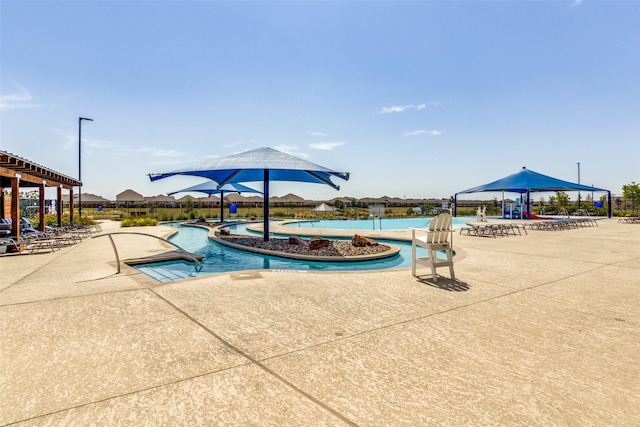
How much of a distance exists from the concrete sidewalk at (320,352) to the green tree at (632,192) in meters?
33.6

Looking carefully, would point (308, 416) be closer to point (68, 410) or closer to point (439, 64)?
point (68, 410)

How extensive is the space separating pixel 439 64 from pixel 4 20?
1460 cm

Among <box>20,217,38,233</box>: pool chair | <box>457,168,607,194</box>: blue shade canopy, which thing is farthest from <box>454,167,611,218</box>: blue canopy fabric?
<box>20,217,38,233</box>: pool chair

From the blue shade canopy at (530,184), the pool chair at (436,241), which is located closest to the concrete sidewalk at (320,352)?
the pool chair at (436,241)

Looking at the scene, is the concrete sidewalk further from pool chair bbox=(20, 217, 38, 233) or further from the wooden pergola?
pool chair bbox=(20, 217, 38, 233)

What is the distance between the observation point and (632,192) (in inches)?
1126

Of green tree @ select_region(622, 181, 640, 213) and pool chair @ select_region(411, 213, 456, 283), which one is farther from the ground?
green tree @ select_region(622, 181, 640, 213)

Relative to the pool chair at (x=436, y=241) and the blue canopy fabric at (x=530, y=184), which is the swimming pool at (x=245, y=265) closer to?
the pool chair at (x=436, y=241)

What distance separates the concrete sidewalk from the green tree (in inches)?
1322

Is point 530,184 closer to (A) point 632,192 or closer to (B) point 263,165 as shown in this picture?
(A) point 632,192

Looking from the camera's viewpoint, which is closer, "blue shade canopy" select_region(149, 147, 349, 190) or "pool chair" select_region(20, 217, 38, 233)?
"blue shade canopy" select_region(149, 147, 349, 190)

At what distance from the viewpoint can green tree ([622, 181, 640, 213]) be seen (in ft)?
92.7

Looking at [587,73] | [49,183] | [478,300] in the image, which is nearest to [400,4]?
[587,73]

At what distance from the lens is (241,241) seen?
10.8m
